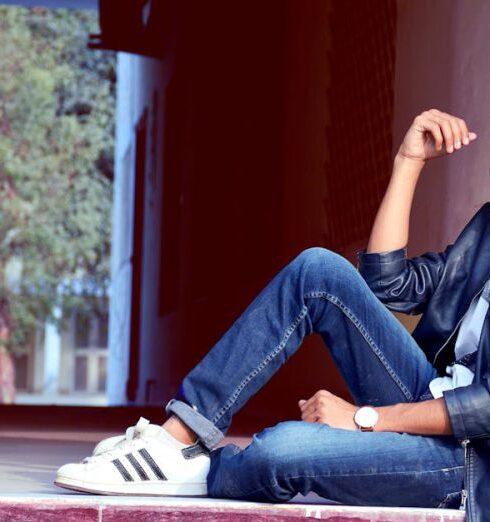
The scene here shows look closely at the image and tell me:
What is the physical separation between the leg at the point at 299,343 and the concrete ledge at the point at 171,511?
0.19 meters

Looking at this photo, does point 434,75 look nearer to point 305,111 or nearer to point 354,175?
point 354,175

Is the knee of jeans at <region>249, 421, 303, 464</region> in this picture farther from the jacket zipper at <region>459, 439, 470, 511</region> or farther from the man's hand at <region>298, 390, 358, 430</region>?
the jacket zipper at <region>459, 439, 470, 511</region>

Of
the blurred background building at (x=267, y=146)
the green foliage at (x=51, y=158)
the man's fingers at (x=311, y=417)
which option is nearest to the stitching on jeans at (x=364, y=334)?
the man's fingers at (x=311, y=417)

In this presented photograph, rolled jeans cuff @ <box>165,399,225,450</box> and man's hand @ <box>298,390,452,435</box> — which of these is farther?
rolled jeans cuff @ <box>165,399,225,450</box>

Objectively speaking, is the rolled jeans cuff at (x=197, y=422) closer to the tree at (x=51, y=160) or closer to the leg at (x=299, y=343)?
the leg at (x=299, y=343)

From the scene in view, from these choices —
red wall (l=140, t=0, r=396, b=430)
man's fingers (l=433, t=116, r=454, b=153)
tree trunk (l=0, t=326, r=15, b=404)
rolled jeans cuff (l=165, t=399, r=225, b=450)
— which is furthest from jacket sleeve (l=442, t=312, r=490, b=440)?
tree trunk (l=0, t=326, r=15, b=404)

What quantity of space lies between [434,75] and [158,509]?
2.70 meters

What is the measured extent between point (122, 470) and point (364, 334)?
63cm

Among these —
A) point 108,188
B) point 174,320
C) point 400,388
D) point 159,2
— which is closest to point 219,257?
point 174,320

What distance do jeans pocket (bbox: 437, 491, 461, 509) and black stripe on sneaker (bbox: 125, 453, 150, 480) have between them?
2.18 feet

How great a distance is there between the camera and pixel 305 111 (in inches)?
309

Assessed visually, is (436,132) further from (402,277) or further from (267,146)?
(267,146)

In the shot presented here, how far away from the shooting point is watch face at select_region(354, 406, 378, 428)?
269cm

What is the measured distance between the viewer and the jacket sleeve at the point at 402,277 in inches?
123
